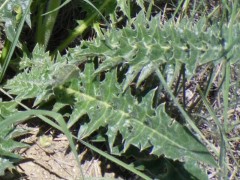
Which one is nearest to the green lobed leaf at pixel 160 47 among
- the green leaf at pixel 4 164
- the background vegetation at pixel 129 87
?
the background vegetation at pixel 129 87

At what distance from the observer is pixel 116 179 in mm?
2117

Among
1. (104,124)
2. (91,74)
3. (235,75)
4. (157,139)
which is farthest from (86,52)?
(235,75)

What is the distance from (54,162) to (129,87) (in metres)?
0.42

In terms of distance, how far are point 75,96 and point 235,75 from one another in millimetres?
635

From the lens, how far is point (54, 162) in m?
2.21

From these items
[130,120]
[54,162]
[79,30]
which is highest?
[79,30]

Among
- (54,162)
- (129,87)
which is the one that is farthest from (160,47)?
(54,162)

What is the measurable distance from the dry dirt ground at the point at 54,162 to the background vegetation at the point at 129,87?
0.20ft

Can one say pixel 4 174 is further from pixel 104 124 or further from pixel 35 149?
pixel 104 124

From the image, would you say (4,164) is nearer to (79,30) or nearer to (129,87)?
(129,87)

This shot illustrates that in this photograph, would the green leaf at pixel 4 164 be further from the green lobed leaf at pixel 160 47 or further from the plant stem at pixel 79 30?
the plant stem at pixel 79 30

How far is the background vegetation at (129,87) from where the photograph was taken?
1.91 m

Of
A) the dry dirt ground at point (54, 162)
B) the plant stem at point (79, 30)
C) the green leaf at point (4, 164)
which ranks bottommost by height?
the dry dirt ground at point (54, 162)

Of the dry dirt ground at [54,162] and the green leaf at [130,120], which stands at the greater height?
the green leaf at [130,120]
